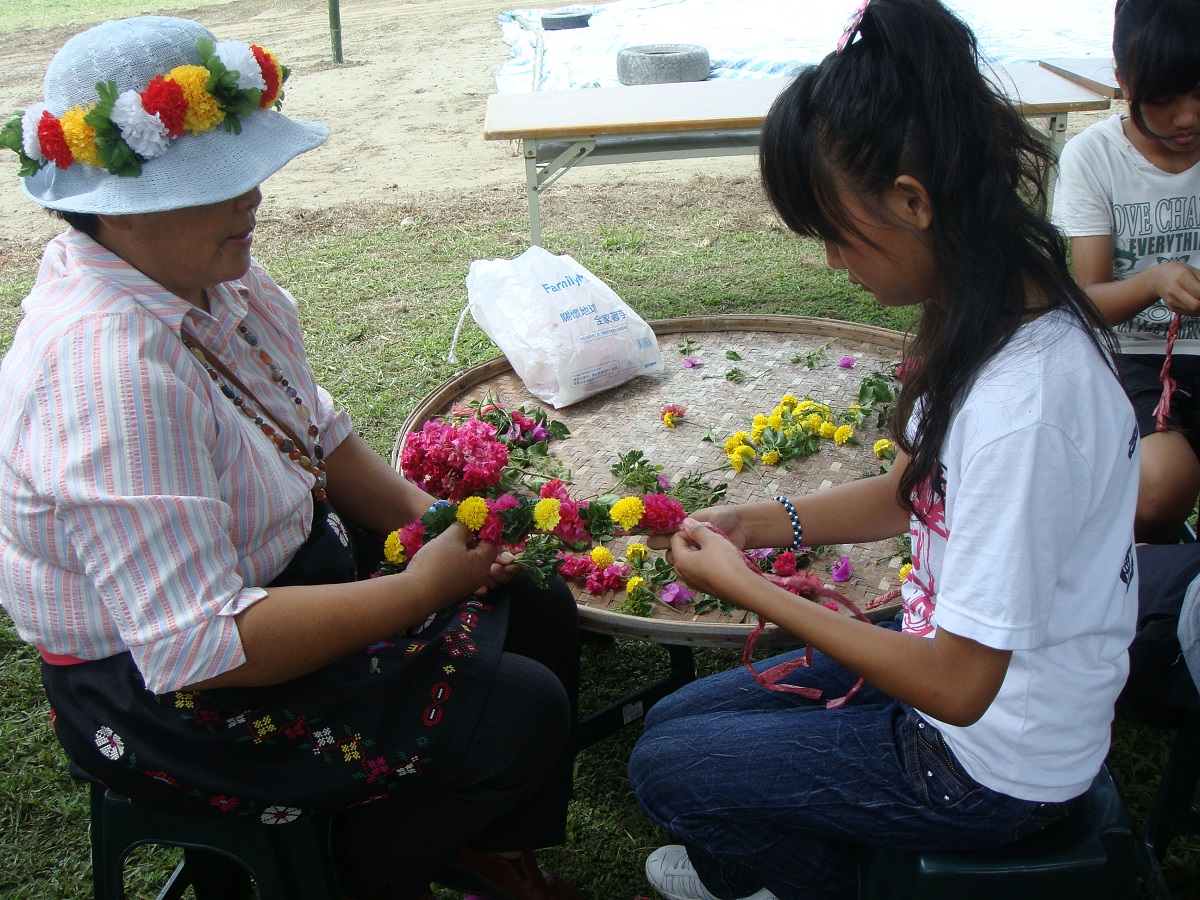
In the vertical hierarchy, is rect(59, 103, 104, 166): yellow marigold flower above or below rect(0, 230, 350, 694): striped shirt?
above

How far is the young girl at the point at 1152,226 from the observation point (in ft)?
7.04

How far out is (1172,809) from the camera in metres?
1.85

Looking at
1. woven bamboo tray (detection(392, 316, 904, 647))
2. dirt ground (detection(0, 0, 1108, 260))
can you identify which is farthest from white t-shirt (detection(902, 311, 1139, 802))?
dirt ground (detection(0, 0, 1108, 260))

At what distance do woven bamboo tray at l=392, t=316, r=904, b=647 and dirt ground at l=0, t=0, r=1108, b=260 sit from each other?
3.76 meters

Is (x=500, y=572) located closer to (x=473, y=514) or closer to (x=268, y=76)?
(x=473, y=514)

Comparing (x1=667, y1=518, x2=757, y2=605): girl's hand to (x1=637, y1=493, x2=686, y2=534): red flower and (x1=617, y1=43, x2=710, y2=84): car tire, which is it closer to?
(x1=637, y1=493, x2=686, y2=534): red flower

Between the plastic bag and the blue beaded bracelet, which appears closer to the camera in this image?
the blue beaded bracelet

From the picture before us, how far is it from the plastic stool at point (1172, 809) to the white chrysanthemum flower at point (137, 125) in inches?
75.8

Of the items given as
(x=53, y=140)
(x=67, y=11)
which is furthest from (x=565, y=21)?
(x=67, y=11)

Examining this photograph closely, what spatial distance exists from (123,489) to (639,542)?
1156 mm

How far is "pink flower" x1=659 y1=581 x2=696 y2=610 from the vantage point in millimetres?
1993

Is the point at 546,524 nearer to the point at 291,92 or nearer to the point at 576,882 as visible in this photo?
the point at 576,882

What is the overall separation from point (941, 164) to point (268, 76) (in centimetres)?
105

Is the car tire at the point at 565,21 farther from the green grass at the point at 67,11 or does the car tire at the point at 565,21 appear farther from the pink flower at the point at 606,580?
the pink flower at the point at 606,580
